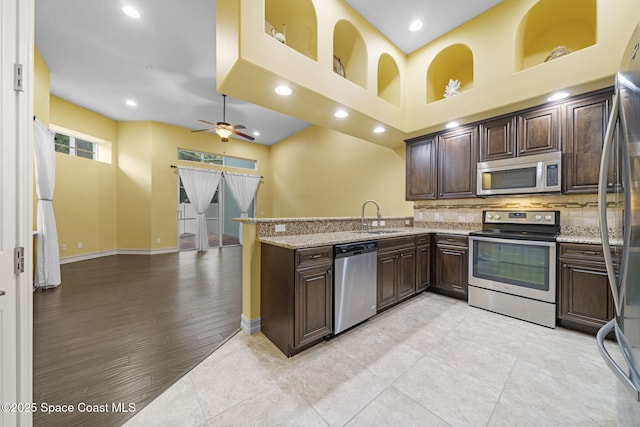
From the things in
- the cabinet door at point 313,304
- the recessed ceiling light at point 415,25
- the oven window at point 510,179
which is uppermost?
the recessed ceiling light at point 415,25

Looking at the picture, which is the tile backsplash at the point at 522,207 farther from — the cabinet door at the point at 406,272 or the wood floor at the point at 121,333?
the wood floor at the point at 121,333

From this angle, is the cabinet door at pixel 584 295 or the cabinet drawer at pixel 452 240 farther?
the cabinet drawer at pixel 452 240

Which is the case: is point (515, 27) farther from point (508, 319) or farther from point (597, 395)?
point (597, 395)

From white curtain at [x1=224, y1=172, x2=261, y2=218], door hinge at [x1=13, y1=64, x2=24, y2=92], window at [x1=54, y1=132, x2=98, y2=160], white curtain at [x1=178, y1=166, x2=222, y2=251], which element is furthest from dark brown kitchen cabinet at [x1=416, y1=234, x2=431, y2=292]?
window at [x1=54, y1=132, x2=98, y2=160]

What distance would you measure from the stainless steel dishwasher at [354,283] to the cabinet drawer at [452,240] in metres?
1.32

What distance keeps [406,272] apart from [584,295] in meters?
1.62

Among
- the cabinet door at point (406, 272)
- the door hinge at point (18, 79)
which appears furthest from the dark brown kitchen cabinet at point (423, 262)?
the door hinge at point (18, 79)

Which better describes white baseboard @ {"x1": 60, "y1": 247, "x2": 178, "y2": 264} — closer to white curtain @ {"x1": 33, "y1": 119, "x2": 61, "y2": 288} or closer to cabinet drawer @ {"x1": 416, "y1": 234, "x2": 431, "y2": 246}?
white curtain @ {"x1": 33, "y1": 119, "x2": 61, "y2": 288}

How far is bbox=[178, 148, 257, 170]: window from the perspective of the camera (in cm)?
662

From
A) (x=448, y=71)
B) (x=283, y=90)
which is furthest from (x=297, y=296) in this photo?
(x=448, y=71)

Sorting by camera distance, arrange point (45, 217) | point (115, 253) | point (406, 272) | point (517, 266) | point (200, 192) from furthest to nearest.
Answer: point (200, 192)
point (115, 253)
point (45, 217)
point (406, 272)
point (517, 266)

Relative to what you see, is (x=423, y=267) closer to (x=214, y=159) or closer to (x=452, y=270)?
(x=452, y=270)

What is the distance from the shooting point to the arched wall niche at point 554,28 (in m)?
2.63

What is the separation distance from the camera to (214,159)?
7102 mm
